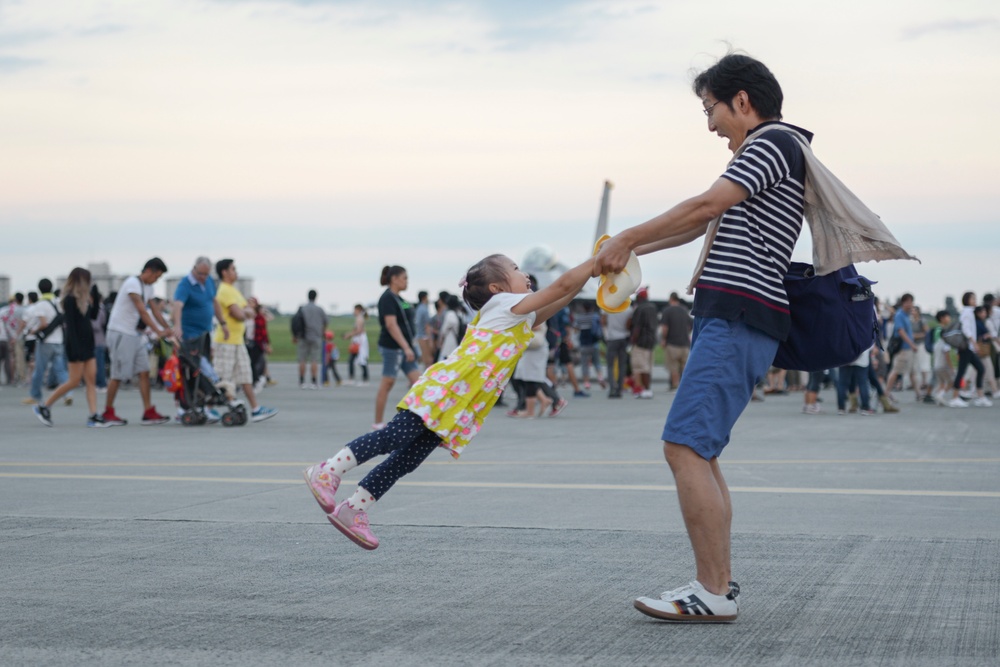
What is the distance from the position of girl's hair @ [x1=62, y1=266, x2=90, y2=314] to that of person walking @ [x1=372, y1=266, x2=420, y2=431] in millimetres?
3526

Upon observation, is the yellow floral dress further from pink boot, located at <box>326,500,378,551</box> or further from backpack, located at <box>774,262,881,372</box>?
backpack, located at <box>774,262,881,372</box>

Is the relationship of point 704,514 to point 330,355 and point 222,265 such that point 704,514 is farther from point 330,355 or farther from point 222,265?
point 330,355

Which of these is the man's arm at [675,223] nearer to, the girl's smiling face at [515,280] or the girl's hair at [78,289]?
the girl's smiling face at [515,280]

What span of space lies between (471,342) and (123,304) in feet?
35.0

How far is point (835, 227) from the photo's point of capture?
4.44 meters

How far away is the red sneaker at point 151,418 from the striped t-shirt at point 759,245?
463 inches

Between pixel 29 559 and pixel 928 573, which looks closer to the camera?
pixel 928 573

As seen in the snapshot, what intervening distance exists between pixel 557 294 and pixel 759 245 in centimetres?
80

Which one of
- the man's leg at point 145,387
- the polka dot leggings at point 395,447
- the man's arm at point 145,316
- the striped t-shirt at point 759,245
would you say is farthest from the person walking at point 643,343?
the striped t-shirt at point 759,245

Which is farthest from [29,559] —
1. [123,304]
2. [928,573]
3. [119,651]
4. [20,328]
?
[20,328]

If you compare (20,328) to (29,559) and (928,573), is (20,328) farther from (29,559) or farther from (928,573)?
(928,573)

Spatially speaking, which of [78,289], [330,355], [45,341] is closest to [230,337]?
[78,289]

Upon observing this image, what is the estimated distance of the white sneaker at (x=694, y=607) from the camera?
168 inches

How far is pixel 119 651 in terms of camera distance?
3.85 m
